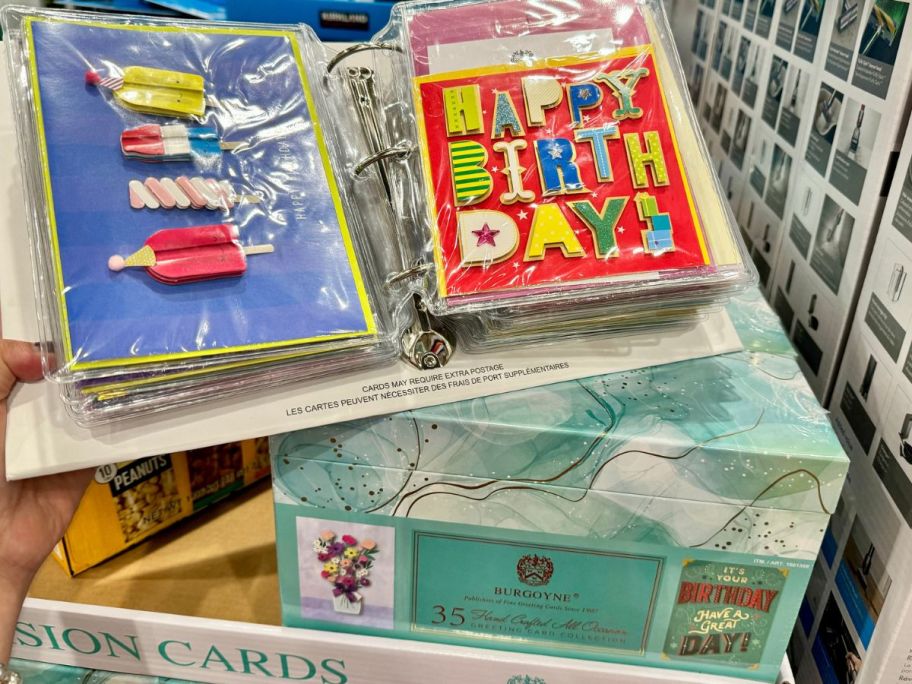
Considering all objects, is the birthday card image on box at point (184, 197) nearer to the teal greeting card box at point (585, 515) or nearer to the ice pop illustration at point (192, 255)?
the ice pop illustration at point (192, 255)

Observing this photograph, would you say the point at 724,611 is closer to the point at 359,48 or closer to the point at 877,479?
the point at 877,479

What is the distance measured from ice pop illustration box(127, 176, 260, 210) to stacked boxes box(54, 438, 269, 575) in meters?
0.29

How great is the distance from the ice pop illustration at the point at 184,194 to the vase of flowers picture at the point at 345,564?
0.84 ft

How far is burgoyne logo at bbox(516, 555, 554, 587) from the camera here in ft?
1.95

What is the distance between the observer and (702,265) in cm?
54

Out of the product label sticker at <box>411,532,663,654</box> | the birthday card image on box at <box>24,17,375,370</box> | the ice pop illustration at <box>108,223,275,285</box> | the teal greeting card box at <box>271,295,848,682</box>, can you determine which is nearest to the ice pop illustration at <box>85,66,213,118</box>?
the birthday card image on box at <box>24,17,375,370</box>

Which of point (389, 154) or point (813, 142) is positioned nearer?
point (389, 154)

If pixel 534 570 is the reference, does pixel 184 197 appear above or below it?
above

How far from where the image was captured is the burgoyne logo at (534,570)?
0.60 meters

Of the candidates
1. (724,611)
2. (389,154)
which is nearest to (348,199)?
(389,154)

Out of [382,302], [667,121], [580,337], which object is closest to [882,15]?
[667,121]

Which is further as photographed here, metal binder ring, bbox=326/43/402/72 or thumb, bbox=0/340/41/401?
metal binder ring, bbox=326/43/402/72

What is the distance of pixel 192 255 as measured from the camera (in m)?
0.52

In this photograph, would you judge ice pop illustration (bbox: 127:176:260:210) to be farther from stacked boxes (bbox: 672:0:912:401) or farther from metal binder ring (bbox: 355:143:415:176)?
stacked boxes (bbox: 672:0:912:401)
